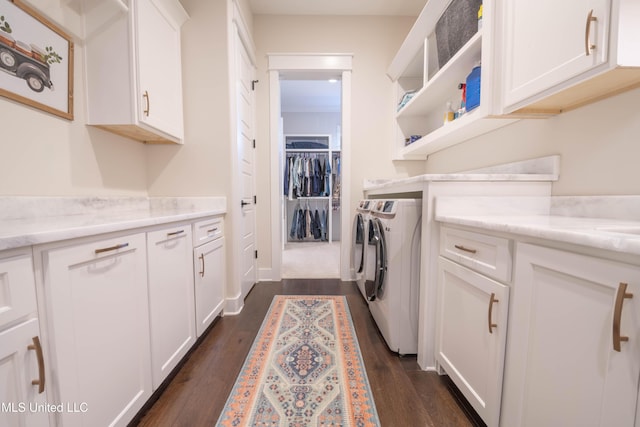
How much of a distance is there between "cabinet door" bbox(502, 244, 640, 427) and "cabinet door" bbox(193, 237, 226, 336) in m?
1.55

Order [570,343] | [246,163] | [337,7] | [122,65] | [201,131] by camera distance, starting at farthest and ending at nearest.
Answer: [337,7]
[246,163]
[201,131]
[122,65]
[570,343]

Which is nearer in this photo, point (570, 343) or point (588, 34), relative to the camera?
point (570, 343)

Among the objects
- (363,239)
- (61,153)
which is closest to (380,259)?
(363,239)

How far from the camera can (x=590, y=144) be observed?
1081 mm

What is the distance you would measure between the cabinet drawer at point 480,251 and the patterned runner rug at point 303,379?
2.51 ft

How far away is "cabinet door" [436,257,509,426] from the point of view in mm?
887

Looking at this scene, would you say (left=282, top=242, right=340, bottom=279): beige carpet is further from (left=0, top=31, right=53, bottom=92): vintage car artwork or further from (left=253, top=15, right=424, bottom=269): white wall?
(left=0, top=31, right=53, bottom=92): vintage car artwork

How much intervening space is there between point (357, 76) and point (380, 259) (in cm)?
210

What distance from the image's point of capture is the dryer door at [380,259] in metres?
1.55

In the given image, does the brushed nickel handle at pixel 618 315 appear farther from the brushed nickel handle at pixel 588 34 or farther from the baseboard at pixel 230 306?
the baseboard at pixel 230 306

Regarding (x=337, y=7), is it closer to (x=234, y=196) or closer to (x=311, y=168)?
(x=234, y=196)

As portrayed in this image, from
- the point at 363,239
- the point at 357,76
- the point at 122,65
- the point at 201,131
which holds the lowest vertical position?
the point at 363,239

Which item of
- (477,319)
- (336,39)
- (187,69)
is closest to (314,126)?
(336,39)

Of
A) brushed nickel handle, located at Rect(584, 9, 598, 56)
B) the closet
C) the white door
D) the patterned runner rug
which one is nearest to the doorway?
the closet
